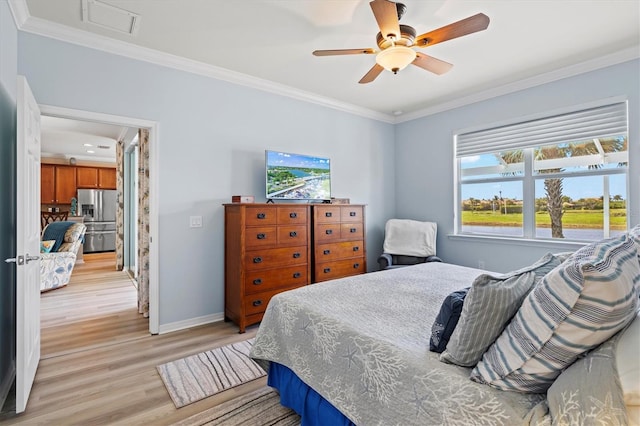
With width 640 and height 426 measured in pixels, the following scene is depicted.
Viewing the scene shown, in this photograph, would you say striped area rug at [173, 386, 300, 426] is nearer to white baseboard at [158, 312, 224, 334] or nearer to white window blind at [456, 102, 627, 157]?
white baseboard at [158, 312, 224, 334]

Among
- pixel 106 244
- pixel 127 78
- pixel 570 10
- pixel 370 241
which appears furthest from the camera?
→ pixel 106 244

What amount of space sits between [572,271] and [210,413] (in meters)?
1.98

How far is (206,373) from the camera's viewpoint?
2.33 metres

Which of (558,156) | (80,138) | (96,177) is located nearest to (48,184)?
(96,177)

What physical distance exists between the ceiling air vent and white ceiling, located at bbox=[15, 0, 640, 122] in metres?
0.03

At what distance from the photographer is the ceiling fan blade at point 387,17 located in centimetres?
182

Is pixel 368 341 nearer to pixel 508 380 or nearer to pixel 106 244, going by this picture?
pixel 508 380

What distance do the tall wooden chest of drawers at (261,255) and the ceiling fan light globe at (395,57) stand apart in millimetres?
1722

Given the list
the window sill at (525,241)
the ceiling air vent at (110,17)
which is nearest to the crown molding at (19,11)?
the ceiling air vent at (110,17)

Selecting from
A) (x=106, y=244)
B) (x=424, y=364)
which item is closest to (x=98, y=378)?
(x=424, y=364)

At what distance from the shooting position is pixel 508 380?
3.23ft

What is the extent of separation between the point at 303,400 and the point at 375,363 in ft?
2.03

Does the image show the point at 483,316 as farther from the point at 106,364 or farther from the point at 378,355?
the point at 106,364

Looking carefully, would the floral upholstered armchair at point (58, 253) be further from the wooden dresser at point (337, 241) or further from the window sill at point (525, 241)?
the window sill at point (525, 241)
